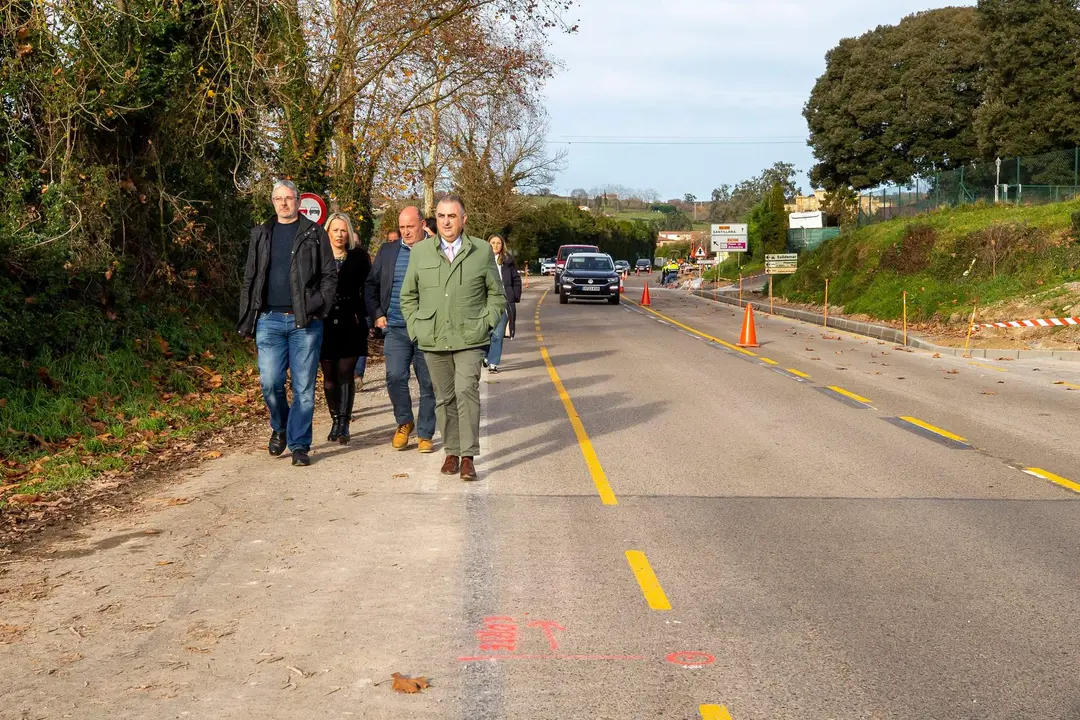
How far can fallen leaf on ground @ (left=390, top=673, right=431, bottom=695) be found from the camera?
436 cm

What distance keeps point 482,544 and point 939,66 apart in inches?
2147

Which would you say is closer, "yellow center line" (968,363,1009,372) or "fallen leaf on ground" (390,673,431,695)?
"fallen leaf on ground" (390,673,431,695)

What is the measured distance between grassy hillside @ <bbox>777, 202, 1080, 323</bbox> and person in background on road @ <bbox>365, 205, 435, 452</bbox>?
17.2 m

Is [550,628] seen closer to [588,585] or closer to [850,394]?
[588,585]

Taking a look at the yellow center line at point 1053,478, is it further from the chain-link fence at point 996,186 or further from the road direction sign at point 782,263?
the road direction sign at point 782,263

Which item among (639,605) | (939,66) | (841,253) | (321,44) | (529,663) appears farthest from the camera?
(939,66)

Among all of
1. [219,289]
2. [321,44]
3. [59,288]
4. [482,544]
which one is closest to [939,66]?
[321,44]

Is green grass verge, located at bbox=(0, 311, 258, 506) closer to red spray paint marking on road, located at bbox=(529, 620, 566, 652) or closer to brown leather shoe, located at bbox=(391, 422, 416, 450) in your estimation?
brown leather shoe, located at bbox=(391, 422, 416, 450)

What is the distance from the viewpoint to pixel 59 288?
1253 cm

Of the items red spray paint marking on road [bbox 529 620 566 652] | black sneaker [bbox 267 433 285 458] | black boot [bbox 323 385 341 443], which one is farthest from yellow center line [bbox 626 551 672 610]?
black boot [bbox 323 385 341 443]

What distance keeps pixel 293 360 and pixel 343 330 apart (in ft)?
4.12

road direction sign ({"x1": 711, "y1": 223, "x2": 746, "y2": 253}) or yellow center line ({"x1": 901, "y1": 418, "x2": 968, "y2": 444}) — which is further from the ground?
road direction sign ({"x1": 711, "y1": 223, "x2": 746, "y2": 253})

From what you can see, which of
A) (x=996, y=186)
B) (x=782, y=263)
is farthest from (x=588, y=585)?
(x=782, y=263)

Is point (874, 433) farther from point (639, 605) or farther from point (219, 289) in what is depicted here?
point (219, 289)
